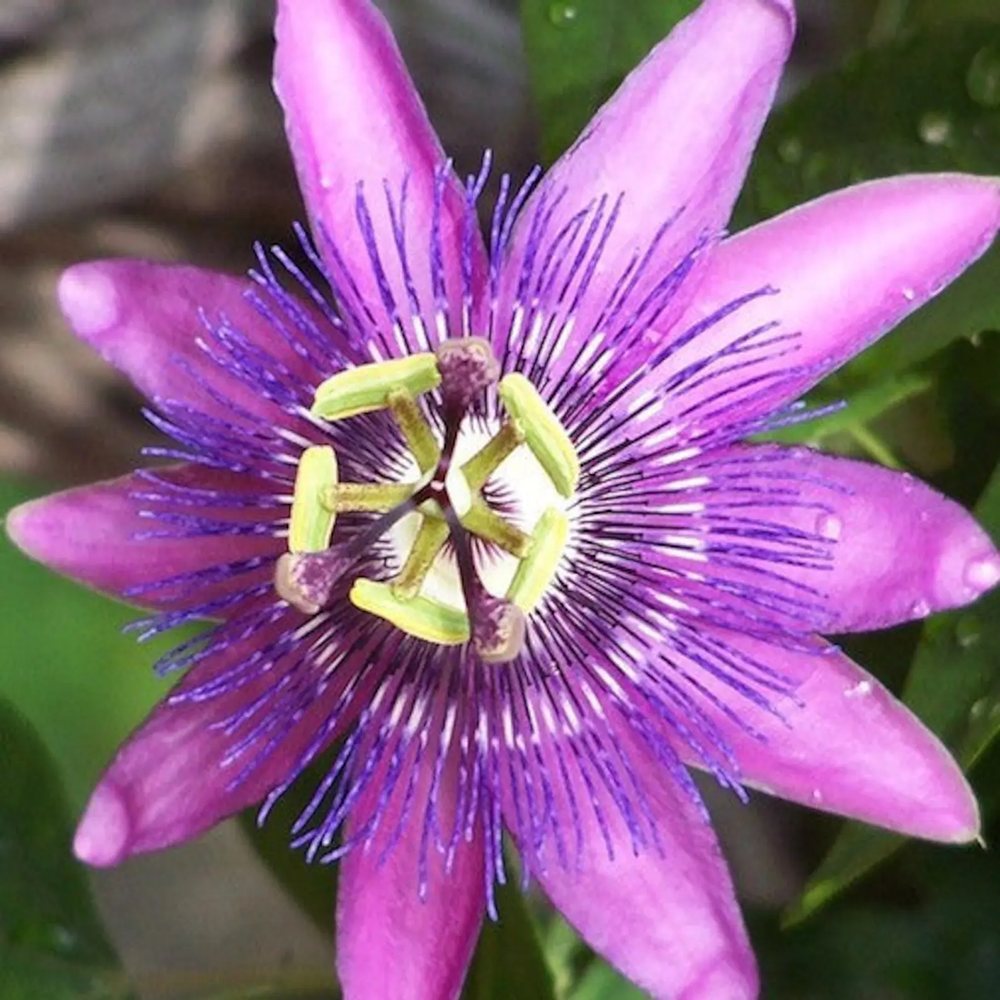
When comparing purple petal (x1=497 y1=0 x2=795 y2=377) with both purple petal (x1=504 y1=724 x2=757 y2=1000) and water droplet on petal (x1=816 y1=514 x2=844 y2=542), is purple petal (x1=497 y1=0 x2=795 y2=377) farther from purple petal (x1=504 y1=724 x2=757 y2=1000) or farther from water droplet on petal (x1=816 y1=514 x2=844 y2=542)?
purple petal (x1=504 y1=724 x2=757 y2=1000)

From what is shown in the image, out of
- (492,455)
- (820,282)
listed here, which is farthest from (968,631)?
(492,455)

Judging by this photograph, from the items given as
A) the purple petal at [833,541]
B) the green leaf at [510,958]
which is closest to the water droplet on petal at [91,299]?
the purple petal at [833,541]

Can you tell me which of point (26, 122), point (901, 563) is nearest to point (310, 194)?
point (901, 563)

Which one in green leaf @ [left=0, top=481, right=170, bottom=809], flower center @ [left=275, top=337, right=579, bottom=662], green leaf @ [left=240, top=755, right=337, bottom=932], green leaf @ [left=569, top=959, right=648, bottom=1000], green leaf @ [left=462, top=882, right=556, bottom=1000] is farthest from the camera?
green leaf @ [left=0, top=481, right=170, bottom=809]

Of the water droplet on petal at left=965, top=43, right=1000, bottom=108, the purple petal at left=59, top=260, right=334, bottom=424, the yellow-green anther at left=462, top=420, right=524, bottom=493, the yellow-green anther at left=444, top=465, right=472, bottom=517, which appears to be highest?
the purple petal at left=59, top=260, right=334, bottom=424

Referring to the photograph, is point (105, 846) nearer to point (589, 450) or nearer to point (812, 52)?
point (589, 450)

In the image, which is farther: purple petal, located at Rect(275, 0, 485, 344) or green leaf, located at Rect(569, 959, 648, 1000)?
green leaf, located at Rect(569, 959, 648, 1000)

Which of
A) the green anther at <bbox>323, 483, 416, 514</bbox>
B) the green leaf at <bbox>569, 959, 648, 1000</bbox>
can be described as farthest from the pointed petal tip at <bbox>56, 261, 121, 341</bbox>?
the green leaf at <bbox>569, 959, 648, 1000</bbox>
